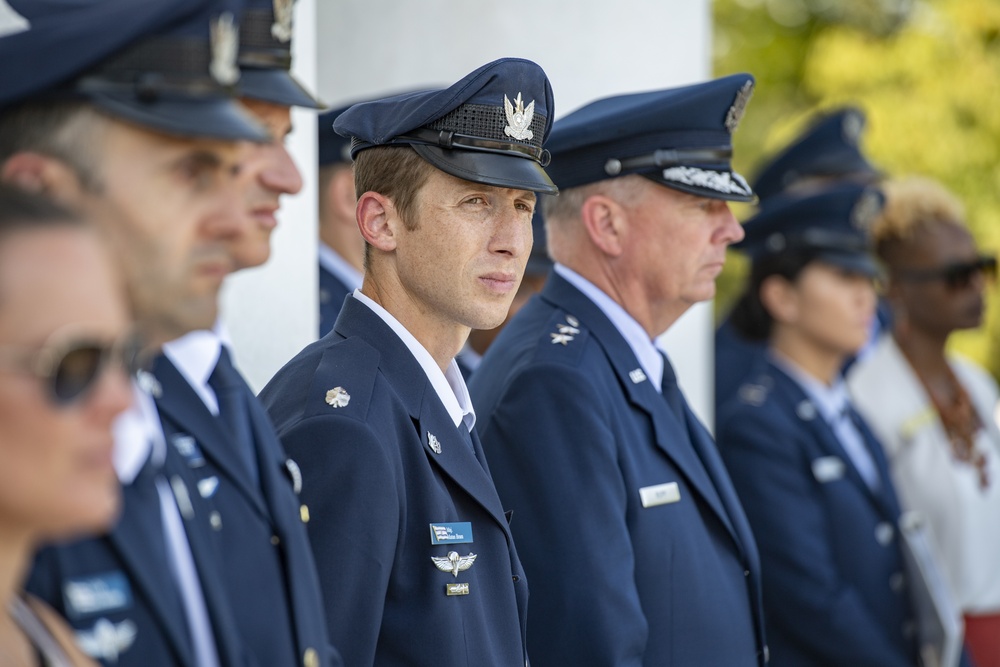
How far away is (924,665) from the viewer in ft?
16.6

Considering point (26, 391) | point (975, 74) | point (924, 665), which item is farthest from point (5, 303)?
point (975, 74)

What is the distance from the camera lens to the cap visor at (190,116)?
6.47 ft

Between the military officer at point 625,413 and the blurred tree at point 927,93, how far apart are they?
9.80 m

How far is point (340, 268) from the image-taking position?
5297 millimetres

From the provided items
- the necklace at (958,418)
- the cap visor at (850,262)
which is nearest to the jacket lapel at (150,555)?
the cap visor at (850,262)

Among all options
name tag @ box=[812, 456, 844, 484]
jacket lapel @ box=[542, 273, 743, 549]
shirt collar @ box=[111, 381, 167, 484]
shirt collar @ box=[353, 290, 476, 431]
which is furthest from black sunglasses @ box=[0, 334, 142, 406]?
name tag @ box=[812, 456, 844, 484]

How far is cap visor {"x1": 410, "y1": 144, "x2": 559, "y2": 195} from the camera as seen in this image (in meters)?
3.06

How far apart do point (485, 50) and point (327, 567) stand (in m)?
3.30

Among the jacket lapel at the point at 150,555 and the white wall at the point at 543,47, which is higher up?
the white wall at the point at 543,47

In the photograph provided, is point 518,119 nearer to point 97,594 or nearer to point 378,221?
point 378,221

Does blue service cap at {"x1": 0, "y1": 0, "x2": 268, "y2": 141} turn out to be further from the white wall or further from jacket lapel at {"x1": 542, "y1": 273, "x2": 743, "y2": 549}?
the white wall

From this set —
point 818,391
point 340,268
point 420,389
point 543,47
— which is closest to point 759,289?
point 818,391

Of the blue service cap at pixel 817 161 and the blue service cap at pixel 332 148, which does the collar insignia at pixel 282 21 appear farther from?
the blue service cap at pixel 817 161

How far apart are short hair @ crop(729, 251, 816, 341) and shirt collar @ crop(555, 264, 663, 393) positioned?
1.83m
